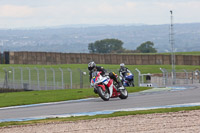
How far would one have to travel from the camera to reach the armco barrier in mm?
65750

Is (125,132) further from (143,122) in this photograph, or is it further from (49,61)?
(49,61)

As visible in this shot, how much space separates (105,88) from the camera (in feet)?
65.4

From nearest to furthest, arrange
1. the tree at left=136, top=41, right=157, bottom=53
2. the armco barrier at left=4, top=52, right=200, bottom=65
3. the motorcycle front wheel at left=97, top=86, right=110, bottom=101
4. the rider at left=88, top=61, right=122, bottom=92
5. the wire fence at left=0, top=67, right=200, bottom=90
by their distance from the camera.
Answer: the rider at left=88, top=61, right=122, bottom=92 < the motorcycle front wheel at left=97, top=86, right=110, bottom=101 < the wire fence at left=0, top=67, right=200, bottom=90 < the armco barrier at left=4, top=52, right=200, bottom=65 < the tree at left=136, top=41, right=157, bottom=53

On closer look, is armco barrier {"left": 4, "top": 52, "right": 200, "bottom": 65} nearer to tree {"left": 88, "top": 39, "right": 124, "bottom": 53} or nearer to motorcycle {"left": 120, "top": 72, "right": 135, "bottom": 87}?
motorcycle {"left": 120, "top": 72, "right": 135, "bottom": 87}

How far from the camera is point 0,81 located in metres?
43.6

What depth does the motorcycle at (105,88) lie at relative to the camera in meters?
19.4

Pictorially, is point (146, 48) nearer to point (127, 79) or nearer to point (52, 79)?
point (52, 79)

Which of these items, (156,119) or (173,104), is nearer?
(156,119)

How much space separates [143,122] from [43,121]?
301 centimetres

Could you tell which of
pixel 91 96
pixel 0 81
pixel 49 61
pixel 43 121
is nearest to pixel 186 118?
pixel 43 121

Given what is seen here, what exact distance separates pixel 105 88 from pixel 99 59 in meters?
48.5

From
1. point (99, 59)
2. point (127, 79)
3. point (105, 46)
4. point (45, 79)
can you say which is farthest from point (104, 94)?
point (105, 46)

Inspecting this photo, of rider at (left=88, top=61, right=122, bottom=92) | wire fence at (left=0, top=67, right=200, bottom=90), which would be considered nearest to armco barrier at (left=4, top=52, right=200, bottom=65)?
wire fence at (left=0, top=67, right=200, bottom=90)

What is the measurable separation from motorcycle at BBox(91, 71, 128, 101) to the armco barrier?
149ft
